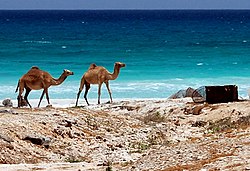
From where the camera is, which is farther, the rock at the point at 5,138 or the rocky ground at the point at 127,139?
the rock at the point at 5,138

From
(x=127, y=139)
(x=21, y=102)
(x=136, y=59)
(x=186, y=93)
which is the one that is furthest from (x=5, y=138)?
(x=136, y=59)

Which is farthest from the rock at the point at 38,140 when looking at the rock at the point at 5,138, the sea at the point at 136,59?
the sea at the point at 136,59

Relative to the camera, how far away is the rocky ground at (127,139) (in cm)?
1112

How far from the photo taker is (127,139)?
1494cm

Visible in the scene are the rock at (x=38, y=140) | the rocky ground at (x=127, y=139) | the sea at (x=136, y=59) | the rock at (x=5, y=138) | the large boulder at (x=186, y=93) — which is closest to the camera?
the rocky ground at (x=127, y=139)

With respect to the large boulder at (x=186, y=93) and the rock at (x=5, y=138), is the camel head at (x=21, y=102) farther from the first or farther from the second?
the rock at (x=5, y=138)

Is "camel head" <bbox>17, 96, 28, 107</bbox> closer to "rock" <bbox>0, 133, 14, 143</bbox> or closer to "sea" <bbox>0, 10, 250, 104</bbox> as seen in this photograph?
"rock" <bbox>0, 133, 14, 143</bbox>

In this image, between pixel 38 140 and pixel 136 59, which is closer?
pixel 38 140

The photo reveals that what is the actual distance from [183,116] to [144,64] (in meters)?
32.5

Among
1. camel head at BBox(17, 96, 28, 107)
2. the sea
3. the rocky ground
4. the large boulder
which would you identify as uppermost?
the sea

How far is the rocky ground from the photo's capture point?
36.5 ft

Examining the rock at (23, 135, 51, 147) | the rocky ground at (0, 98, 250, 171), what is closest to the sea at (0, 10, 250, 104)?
the rocky ground at (0, 98, 250, 171)

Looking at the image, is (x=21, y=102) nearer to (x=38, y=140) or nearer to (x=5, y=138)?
(x=38, y=140)

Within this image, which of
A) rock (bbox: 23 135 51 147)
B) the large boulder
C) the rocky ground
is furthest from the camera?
the large boulder
